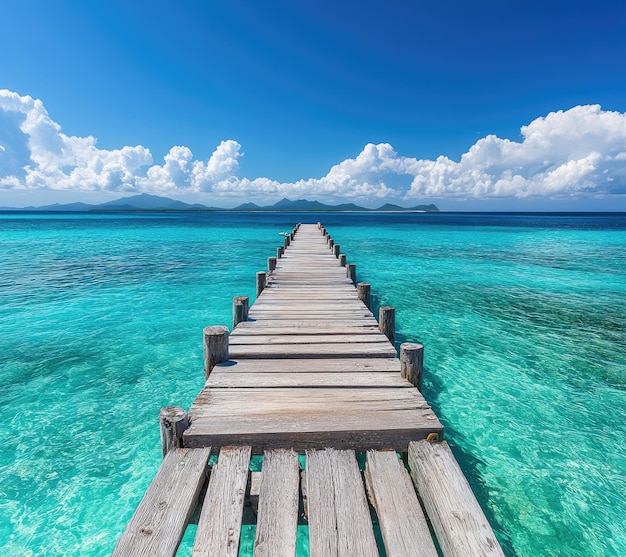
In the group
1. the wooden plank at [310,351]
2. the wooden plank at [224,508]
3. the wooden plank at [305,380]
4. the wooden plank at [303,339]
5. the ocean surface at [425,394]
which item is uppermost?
the wooden plank at [224,508]

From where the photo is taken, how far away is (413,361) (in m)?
4.60

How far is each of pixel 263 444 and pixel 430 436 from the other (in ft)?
5.80

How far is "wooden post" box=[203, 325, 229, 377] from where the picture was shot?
16.9ft

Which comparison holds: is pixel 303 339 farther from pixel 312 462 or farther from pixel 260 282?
pixel 260 282

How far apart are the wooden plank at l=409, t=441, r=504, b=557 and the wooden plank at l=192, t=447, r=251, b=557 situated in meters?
1.60

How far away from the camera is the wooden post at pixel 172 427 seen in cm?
340

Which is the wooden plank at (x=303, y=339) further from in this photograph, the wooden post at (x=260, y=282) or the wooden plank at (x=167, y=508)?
the wooden post at (x=260, y=282)

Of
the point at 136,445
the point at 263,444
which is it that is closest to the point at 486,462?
the point at 263,444

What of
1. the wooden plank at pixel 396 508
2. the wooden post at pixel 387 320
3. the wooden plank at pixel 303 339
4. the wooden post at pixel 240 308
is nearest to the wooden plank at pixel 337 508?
the wooden plank at pixel 396 508

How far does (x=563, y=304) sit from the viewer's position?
13297 millimetres

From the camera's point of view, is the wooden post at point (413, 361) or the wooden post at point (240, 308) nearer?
the wooden post at point (413, 361)

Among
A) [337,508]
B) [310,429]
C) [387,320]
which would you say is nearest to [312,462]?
[310,429]

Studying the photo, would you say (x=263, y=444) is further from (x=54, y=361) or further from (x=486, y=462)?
(x=54, y=361)

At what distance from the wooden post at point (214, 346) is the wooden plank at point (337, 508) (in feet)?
7.54
